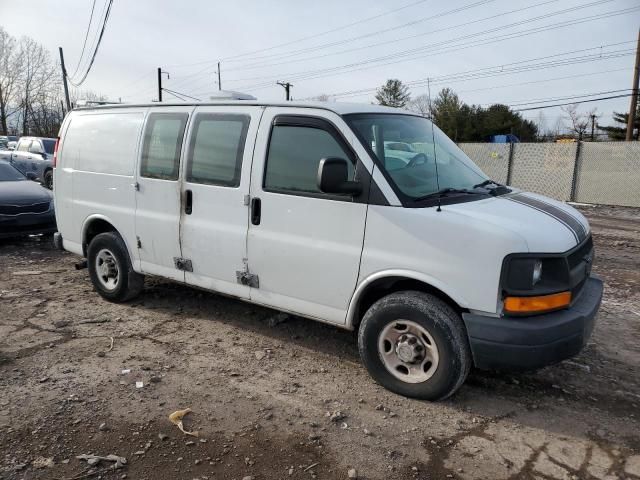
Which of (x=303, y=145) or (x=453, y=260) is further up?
(x=303, y=145)

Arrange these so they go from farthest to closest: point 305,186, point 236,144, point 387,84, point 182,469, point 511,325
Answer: point 387,84, point 236,144, point 305,186, point 511,325, point 182,469

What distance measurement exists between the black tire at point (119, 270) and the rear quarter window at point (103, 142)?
2.47 feet

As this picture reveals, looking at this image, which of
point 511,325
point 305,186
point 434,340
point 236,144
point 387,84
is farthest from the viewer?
point 387,84

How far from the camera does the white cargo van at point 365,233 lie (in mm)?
3281

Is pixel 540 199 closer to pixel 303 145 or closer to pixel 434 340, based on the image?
pixel 434 340

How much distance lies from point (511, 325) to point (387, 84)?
2440 inches

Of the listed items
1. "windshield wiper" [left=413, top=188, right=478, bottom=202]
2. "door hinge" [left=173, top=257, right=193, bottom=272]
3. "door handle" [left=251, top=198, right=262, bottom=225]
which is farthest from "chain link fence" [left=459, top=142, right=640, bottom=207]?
"door hinge" [left=173, top=257, right=193, bottom=272]

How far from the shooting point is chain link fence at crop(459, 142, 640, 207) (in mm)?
16641

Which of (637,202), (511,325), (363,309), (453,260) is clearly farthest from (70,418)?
(637,202)

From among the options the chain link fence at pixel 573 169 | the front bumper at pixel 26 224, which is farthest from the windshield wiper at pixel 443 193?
the chain link fence at pixel 573 169

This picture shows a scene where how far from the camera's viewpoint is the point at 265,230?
420 cm

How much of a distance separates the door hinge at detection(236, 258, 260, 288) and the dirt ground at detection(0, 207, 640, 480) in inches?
24.4

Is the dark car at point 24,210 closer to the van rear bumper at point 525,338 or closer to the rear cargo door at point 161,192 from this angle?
the rear cargo door at point 161,192

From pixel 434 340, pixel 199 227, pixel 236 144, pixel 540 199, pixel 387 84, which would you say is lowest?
pixel 434 340
